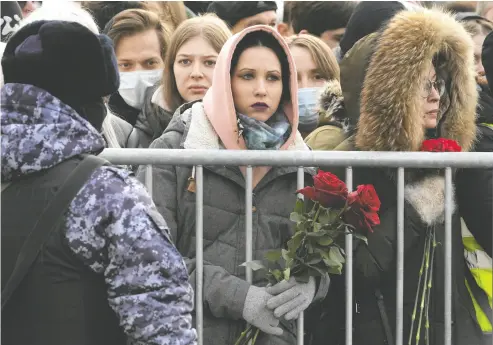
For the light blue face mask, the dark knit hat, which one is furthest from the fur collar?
the dark knit hat

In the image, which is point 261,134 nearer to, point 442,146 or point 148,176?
point 148,176

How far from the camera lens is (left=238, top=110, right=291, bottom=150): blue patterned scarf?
457cm

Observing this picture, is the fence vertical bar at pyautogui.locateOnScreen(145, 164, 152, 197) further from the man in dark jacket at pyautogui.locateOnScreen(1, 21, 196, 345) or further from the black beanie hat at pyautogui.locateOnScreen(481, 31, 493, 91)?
the black beanie hat at pyautogui.locateOnScreen(481, 31, 493, 91)

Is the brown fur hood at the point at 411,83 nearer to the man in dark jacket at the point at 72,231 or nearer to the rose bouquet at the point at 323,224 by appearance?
the rose bouquet at the point at 323,224

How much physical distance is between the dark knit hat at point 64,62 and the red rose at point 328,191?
110cm

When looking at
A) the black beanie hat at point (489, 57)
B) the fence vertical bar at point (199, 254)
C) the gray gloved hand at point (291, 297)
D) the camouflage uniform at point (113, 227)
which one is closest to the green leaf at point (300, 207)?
the gray gloved hand at point (291, 297)

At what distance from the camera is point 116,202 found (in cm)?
318

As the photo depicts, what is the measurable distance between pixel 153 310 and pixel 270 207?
1.39 meters

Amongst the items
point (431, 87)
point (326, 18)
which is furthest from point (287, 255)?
point (326, 18)

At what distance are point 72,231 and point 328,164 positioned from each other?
58.6 inches

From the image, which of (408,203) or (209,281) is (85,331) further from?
(408,203)

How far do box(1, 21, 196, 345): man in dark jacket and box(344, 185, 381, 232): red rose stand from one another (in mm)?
1053

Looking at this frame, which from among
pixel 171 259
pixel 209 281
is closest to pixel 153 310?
pixel 171 259

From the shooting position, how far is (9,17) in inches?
241
